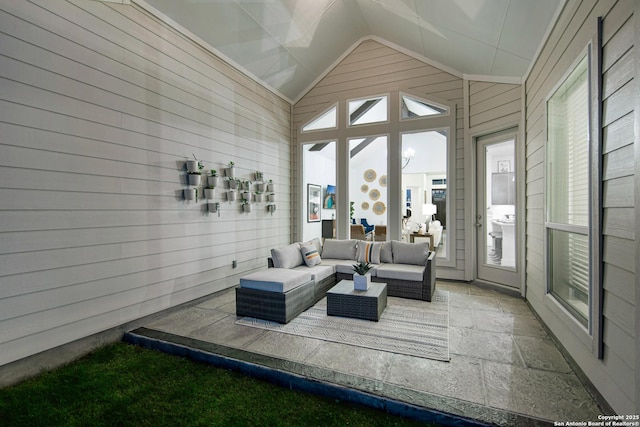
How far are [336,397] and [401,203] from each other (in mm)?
3882

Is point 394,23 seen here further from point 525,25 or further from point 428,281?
point 428,281

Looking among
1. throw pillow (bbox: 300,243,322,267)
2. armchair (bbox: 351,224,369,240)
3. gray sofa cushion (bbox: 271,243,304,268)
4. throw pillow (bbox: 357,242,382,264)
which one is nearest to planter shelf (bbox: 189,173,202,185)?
gray sofa cushion (bbox: 271,243,304,268)

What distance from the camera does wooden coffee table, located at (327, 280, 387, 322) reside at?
130 inches

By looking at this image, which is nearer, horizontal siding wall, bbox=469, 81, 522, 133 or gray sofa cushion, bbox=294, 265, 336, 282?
gray sofa cushion, bbox=294, 265, 336, 282

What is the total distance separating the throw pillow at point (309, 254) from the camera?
4426 millimetres

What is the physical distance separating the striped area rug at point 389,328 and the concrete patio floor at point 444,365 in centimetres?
10

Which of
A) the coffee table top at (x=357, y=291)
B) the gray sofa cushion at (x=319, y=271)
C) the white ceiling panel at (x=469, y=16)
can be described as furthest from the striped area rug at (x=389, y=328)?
the white ceiling panel at (x=469, y=16)

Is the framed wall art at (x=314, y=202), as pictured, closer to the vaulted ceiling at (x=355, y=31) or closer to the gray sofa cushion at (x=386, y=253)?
the vaulted ceiling at (x=355, y=31)

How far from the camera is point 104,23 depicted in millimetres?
2887

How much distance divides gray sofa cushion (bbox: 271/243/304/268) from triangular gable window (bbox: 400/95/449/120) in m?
3.12

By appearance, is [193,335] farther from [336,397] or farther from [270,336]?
[336,397]

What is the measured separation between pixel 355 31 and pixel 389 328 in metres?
5.03

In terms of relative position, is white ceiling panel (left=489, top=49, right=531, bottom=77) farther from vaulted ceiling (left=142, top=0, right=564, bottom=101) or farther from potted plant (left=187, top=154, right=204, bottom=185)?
potted plant (left=187, top=154, right=204, bottom=185)

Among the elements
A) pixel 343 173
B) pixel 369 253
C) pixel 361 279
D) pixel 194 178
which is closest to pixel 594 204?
pixel 361 279
